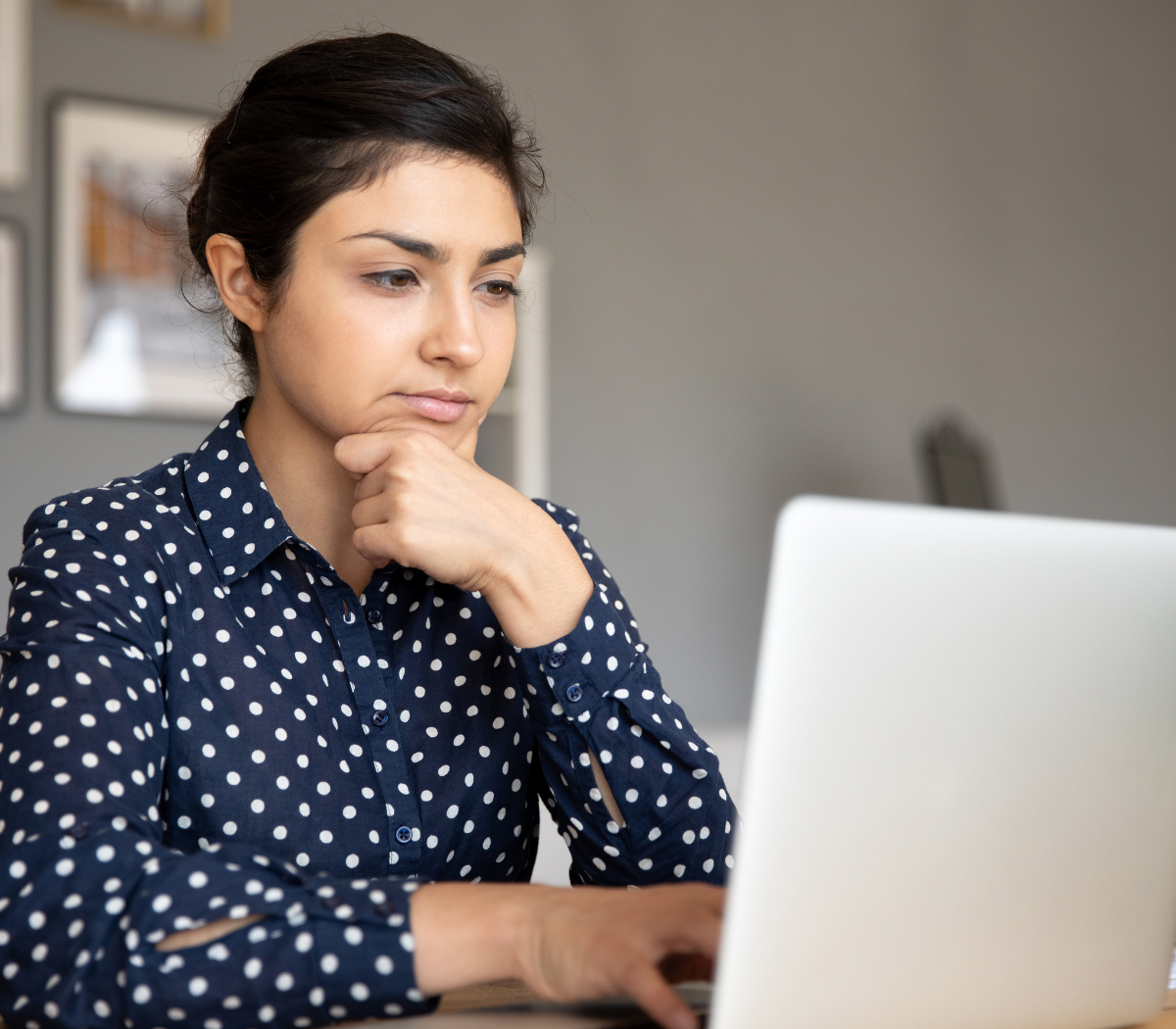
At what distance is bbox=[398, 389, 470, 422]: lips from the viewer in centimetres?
115

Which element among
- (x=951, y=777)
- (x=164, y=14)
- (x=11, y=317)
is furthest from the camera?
(x=164, y=14)

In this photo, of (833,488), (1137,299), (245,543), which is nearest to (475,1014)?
(245,543)

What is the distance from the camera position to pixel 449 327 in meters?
1.13

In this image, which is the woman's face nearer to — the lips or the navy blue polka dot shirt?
the lips

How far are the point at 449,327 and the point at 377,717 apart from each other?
A: 36 centimetres

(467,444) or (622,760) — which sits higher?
(467,444)

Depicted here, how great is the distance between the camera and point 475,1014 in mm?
725

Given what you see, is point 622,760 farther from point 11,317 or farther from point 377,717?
point 11,317

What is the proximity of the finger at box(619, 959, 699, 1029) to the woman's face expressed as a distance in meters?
0.64

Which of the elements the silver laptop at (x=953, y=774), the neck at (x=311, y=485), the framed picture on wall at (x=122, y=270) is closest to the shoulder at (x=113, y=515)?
the neck at (x=311, y=485)

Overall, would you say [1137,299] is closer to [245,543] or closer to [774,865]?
[245,543]

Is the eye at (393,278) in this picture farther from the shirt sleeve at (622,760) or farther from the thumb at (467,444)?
the shirt sleeve at (622,760)

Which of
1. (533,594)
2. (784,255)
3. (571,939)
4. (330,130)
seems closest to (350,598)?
(533,594)

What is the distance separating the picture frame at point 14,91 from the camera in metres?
2.50
